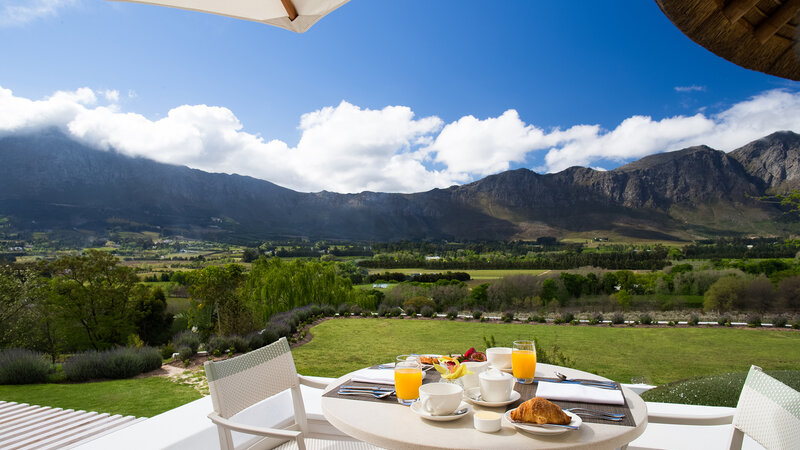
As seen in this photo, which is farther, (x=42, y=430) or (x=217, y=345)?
(x=217, y=345)

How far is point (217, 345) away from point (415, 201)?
4.37 meters

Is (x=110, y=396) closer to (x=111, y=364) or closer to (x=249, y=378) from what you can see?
(x=111, y=364)

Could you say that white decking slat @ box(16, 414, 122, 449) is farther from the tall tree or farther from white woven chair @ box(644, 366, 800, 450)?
white woven chair @ box(644, 366, 800, 450)

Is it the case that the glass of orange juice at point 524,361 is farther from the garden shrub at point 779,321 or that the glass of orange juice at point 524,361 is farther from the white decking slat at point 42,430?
the garden shrub at point 779,321

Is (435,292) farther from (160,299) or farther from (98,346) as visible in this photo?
(98,346)

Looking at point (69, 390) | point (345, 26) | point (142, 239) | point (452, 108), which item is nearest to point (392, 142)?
point (452, 108)

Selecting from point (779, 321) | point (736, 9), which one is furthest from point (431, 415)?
point (779, 321)

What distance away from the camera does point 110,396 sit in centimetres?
395

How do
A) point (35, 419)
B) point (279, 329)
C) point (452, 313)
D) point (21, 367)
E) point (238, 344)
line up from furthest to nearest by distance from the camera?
point (452, 313) < point (279, 329) < point (238, 344) < point (21, 367) < point (35, 419)

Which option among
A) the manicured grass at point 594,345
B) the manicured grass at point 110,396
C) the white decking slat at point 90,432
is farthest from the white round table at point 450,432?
the manicured grass at point 594,345

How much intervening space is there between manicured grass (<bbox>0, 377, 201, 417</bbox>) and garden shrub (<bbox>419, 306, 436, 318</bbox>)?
3081 millimetres

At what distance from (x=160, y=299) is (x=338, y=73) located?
13.9ft

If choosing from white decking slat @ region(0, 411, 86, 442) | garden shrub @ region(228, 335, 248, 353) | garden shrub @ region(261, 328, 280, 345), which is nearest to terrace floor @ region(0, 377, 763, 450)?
white decking slat @ region(0, 411, 86, 442)

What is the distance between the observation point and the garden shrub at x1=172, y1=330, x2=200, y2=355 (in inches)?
196
